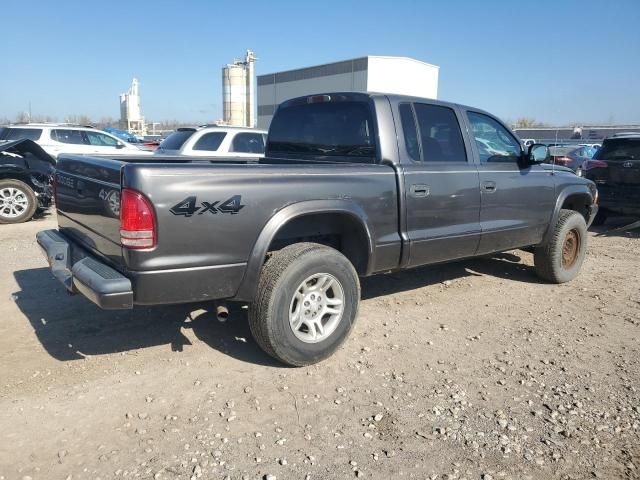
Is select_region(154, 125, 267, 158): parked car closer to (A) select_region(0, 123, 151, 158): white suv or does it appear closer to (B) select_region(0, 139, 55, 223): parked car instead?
(B) select_region(0, 139, 55, 223): parked car

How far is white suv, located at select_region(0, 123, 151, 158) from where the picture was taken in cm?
1260

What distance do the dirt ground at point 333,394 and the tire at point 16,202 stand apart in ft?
14.4

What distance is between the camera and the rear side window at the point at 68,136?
13.1 m

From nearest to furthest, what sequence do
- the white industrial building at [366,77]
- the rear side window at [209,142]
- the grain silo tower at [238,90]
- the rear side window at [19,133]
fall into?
the rear side window at [209,142] → the rear side window at [19,133] → the white industrial building at [366,77] → the grain silo tower at [238,90]

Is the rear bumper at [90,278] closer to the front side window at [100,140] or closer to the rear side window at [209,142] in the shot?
the rear side window at [209,142]

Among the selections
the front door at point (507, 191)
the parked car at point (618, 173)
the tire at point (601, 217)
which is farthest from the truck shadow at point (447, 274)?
the tire at point (601, 217)

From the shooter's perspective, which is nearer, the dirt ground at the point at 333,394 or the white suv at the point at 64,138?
the dirt ground at the point at 333,394

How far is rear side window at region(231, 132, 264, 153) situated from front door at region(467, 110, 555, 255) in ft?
19.1

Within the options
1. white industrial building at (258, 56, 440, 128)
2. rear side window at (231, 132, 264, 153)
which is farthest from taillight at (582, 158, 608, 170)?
white industrial building at (258, 56, 440, 128)

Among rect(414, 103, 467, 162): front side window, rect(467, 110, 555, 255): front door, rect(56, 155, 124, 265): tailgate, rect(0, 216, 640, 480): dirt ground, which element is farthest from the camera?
rect(467, 110, 555, 255): front door

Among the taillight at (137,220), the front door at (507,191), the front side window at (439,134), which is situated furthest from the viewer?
the front door at (507,191)

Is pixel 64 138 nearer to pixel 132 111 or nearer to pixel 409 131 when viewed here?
pixel 409 131

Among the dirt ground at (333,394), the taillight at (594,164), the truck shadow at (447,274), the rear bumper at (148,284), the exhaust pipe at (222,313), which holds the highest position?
the taillight at (594,164)

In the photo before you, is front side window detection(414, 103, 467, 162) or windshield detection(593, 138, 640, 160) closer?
front side window detection(414, 103, 467, 162)
